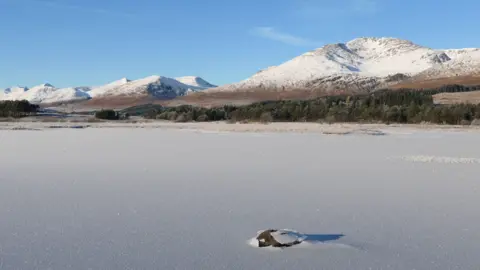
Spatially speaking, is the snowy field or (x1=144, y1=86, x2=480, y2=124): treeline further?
(x1=144, y1=86, x2=480, y2=124): treeline

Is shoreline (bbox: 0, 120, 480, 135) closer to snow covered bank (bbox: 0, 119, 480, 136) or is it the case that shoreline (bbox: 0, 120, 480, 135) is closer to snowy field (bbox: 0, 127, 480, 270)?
snow covered bank (bbox: 0, 119, 480, 136)

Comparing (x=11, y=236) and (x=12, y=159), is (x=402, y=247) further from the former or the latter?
(x=12, y=159)

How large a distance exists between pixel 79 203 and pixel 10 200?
1142mm

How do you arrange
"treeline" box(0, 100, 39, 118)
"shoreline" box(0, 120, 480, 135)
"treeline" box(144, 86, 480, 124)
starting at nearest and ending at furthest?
"shoreline" box(0, 120, 480, 135), "treeline" box(144, 86, 480, 124), "treeline" box(0, 100, 39, 118)

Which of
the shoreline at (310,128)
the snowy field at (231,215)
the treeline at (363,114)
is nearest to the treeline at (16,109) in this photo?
the treeline at (363,114)

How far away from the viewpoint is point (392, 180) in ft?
32.4

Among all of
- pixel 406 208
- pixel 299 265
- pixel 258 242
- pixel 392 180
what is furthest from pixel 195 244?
pixel 392 180

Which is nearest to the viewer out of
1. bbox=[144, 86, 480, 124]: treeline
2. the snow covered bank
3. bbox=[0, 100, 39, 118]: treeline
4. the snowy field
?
the snowy field

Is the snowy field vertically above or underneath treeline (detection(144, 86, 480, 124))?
underneath

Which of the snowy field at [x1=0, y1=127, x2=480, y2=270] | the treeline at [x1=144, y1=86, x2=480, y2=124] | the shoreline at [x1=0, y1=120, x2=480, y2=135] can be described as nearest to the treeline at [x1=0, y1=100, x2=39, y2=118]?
the treeline at [x1=144, y1=86, x2=480, y2=124]

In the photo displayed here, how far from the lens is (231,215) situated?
6.65m

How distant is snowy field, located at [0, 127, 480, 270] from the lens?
4.86 meters

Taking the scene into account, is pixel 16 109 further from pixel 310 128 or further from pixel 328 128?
pixel 328 128

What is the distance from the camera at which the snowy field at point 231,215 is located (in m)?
4.86
